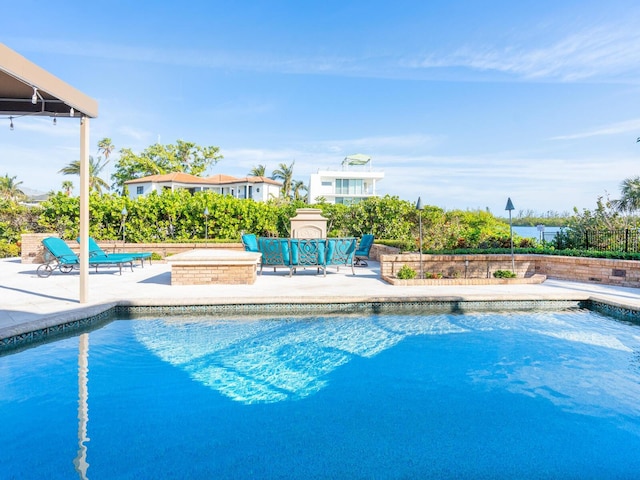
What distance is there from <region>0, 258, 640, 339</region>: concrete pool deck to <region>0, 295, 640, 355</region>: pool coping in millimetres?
21

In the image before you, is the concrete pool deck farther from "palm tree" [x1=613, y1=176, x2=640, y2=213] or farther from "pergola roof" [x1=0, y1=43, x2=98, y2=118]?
"palm tree" [x1=613, y1=176, x2=640, y2=213]

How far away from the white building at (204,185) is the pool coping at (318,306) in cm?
3358

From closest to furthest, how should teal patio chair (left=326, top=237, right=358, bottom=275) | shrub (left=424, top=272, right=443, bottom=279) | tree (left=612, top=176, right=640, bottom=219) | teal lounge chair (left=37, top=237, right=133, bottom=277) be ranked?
shrub (left=424, top=272, right=443, bottom=279)
teal lounge chair (left=37, top=237, right=133, bottom=277)
teal patio chair (left=326, top=237, right=358, bottom=275)
tree (left=612, top=176, right=640, bottom=219)

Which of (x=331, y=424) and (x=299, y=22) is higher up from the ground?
(x=299, y=22)

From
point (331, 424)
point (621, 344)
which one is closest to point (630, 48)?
point (621, 344)

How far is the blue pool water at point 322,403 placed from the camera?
305cm

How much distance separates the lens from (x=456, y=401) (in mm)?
4133

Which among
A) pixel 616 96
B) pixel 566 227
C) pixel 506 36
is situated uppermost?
pixel 506 36

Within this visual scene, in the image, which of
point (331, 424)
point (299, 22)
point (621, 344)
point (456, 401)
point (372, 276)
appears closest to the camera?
point (331, 424)

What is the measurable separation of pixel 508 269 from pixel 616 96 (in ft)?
32.9

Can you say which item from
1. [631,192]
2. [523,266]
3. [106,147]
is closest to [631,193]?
[631,192]

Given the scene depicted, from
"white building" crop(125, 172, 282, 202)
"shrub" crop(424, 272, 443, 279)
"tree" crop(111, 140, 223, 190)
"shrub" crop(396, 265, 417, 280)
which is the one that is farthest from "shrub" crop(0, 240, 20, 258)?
"tree" crop(111, 140, 223, 190)

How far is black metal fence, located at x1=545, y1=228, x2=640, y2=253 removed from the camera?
10.8 m

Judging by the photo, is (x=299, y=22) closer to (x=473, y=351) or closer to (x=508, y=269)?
(x=508, y=269)
